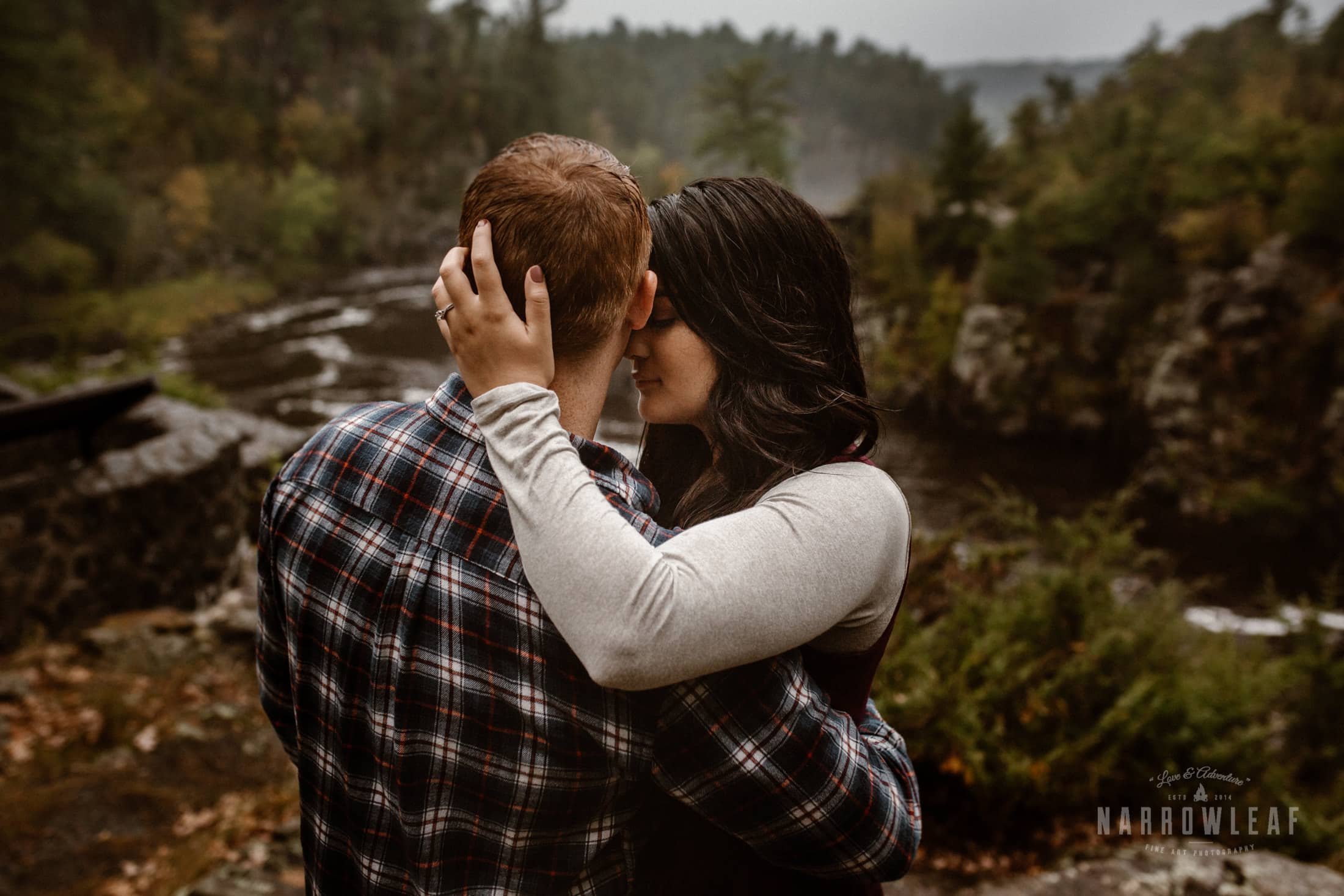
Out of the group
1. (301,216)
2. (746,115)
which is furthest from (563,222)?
(746,115)

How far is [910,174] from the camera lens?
2455 centimetres

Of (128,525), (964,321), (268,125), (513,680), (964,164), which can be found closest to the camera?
(513,680)

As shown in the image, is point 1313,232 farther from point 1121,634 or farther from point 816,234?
point 816,234

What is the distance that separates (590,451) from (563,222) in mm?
314

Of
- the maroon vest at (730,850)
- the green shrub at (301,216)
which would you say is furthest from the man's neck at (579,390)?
the green shrub at (301,216)

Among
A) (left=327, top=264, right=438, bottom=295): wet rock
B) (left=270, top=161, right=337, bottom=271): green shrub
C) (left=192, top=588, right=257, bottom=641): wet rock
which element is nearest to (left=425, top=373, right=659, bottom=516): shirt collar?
(left=192, top=588, right=257, bottom=641): wet rock

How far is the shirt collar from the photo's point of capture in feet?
3.53

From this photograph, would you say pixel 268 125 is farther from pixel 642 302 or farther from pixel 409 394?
pixel 642 302

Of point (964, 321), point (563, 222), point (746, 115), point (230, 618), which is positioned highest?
point (746, 115)

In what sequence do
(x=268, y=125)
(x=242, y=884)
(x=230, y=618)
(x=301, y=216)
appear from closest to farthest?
(x=242, y=884) → (x=230, y=618) → (x=301, y=216) → (x=268, y=125)

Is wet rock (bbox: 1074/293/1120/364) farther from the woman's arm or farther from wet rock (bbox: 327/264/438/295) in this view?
wet rock (bbox: 327/264/438/295)

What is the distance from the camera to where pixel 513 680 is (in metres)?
1.01

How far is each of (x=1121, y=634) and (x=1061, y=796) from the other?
0.80 meters

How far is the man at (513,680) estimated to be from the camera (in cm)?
102
